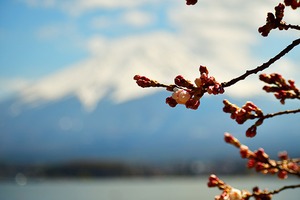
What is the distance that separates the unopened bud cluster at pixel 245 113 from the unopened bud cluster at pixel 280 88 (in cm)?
11

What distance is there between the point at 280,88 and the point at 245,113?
197 mm

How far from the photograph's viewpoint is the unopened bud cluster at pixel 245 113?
6.75 feet

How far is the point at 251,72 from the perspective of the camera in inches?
75.2

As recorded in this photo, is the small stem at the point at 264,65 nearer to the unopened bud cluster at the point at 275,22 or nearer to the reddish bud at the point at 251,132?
the unopened bud cluster at the point at 275,22

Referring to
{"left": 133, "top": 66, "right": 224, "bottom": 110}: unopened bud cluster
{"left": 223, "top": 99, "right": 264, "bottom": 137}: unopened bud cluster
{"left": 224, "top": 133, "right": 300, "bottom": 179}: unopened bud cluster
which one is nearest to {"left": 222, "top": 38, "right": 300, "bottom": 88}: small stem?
{"left": 133, "top": 66, "right": 224, "bottom": 110}: unopened bud cluster

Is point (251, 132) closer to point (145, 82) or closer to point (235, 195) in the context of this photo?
point (235, 195)

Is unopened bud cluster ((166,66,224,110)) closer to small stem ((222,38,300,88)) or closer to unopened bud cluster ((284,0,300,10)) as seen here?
small stem ((222,38,300,88))

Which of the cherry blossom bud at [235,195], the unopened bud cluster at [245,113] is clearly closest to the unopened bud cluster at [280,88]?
the unopened bud cluster at [245,113]

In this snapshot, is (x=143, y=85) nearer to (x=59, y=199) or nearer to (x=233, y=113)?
(x=233, y=113)

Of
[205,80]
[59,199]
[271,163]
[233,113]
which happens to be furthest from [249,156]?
[59,199]

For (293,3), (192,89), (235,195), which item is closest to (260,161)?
(235,195)

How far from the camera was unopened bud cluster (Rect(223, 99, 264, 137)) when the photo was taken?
2.06 m

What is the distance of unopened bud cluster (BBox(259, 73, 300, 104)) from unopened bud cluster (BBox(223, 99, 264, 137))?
113 millimetres

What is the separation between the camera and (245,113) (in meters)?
2.07
